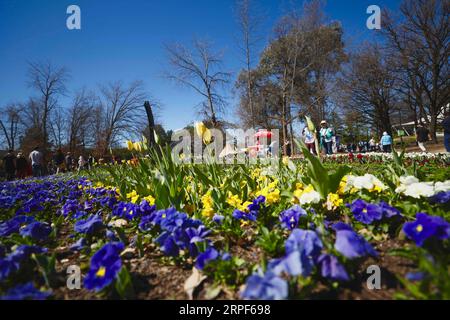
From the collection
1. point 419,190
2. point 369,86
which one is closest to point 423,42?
point 369,86

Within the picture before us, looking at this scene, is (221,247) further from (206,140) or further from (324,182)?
(206,140)

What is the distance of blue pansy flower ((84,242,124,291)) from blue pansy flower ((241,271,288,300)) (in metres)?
0.62

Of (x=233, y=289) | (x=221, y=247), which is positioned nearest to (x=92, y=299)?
(x=233, y=289)

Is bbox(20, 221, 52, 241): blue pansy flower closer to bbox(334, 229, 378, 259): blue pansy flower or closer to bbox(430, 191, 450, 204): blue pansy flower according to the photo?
bbox(334, 229, 378, 259): blue pansy flower

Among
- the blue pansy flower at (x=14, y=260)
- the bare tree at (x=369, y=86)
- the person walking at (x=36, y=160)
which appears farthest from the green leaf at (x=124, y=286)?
the bare tree at (x=369, y=86)

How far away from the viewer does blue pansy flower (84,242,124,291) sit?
111 centimetres

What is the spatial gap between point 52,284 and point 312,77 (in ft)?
85.4

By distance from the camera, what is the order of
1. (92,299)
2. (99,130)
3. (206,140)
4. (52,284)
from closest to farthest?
(92,299)
(52,284)
(206,140)
(99,130)

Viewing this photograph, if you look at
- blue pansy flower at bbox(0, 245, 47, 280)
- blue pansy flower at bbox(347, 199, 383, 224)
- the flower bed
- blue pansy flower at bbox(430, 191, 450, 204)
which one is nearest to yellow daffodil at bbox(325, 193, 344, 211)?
the flower bed

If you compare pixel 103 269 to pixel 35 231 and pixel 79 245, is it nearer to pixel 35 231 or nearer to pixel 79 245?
pixel 79 245

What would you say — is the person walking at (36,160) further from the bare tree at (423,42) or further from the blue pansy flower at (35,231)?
the bare tree at (423,42)

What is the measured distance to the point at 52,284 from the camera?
127 cm

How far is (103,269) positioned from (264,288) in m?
0.75

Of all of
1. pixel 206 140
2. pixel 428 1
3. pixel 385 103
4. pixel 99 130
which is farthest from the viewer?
pixel 99 130
